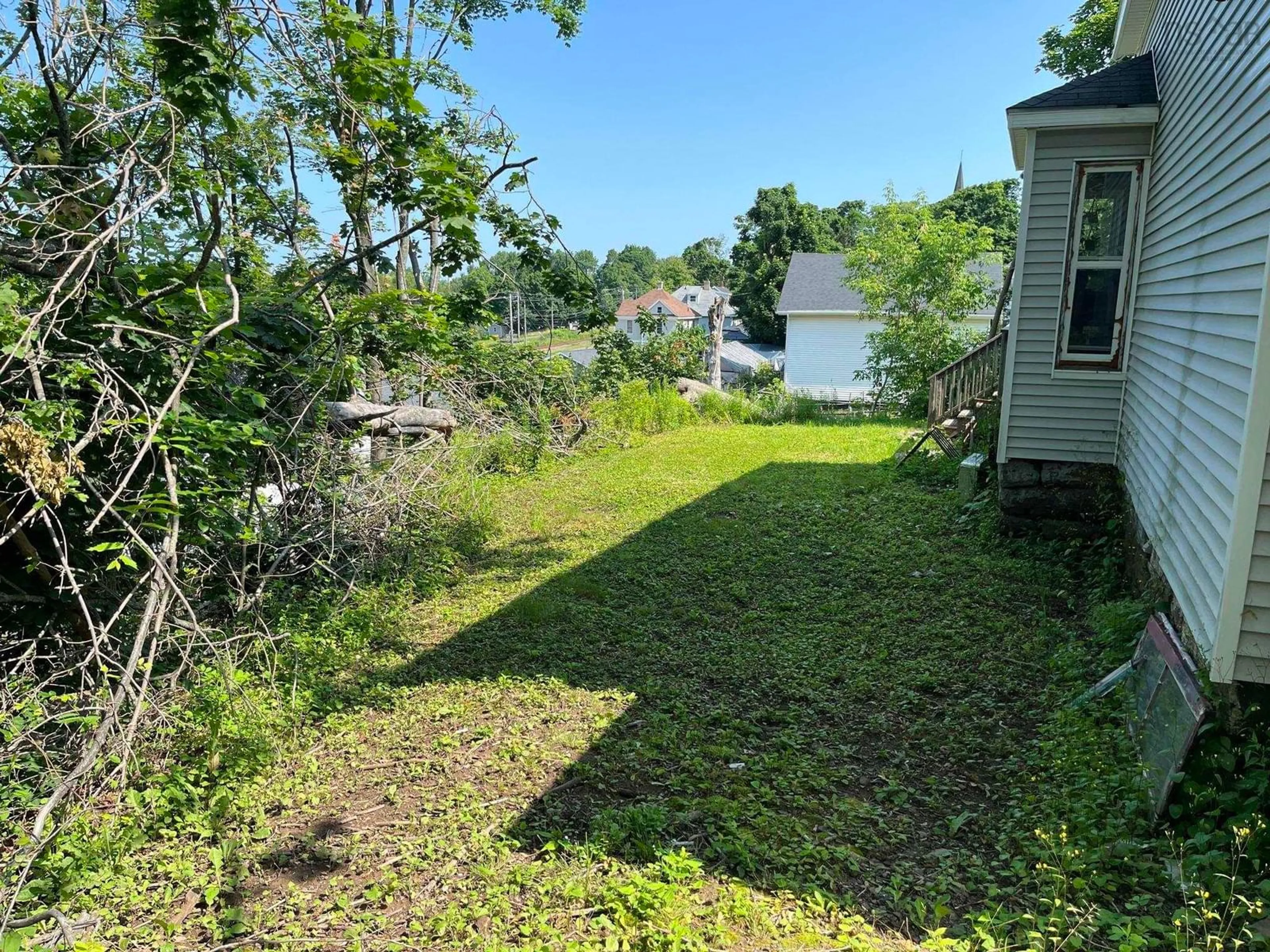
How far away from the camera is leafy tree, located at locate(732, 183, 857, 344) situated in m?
39.4

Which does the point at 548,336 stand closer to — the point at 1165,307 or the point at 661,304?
the point at 1165,307

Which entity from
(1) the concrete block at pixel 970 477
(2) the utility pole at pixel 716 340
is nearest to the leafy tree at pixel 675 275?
(2) the utility pole at pixel 716 340

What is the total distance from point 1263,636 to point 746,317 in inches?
1559

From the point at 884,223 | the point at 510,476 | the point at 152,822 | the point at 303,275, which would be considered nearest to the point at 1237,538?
the point at 152,822

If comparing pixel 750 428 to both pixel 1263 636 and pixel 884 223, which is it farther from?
pixel 1263 636

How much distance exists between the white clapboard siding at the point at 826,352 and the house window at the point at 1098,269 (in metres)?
18.8

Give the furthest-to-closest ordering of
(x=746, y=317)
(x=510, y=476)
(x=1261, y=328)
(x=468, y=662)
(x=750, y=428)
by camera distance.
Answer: (x=746, y=317) < (x=750, y=428) < (x=510, y=476) < (x=468, y=662) < (x=1261, y=328)

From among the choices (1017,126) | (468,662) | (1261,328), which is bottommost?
(468,662)

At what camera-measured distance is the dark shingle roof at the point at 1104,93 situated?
6227mm

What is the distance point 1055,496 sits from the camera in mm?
6980


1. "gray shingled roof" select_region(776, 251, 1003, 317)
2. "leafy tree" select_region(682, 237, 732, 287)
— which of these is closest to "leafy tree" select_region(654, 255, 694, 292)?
"leafy tree" select_region(682, 237, 732, 287)

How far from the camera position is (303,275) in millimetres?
6258

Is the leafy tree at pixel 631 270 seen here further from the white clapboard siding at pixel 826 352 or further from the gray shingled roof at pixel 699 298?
the white clapboard siding at pixel 826 352

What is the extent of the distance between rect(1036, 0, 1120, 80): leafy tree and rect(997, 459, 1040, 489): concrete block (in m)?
14.1
